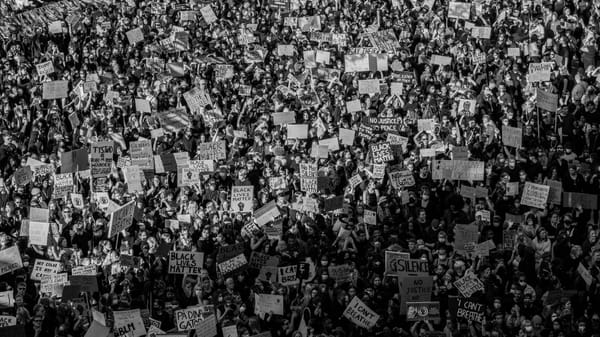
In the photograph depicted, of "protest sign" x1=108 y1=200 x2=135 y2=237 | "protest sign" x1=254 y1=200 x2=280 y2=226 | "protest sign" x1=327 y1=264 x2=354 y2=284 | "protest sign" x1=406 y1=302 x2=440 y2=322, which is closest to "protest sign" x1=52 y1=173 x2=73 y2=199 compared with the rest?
"protest sign" x1=108 y1=200 x2=135 y2=237

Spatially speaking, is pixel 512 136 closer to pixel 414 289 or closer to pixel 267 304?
pixel 414 289

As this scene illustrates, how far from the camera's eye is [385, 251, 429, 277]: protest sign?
56.4 ft

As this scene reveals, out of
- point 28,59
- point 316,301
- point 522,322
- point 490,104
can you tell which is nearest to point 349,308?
point 316,301

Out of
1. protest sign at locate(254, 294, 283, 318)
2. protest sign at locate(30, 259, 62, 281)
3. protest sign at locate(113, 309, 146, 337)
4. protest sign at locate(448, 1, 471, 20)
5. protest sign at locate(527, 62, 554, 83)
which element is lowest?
protest sign at locate(113, 309, 146, 337)

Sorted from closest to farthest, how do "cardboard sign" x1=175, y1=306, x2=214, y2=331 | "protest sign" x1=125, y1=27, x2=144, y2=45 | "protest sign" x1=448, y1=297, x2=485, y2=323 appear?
"protest sign" x1=448, y1=297, x2=485, y2=323 < "cardboard sign" x1=175, y1=306, x2=214, y2=331 < "protest sign" x1=125, y1=27, x2=144, y2=45

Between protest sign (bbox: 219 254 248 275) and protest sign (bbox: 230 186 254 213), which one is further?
protest sign (bbox: 230 186 254 213)

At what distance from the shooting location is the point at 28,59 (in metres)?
26.0

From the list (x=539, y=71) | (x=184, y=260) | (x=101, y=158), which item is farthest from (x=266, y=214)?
(x=539, y=71)

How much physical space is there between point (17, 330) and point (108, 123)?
6.76m

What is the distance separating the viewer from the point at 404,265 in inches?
679

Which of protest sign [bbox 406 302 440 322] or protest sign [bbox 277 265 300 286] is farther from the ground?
protest sign [bbox 277 265 300 286]

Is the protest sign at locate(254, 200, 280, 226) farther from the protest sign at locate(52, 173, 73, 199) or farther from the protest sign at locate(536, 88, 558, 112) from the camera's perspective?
the protest sign at locate(536, 88, 558, 112)

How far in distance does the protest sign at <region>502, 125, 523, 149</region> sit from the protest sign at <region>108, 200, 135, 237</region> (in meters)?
6.55

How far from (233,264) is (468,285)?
153 inches
